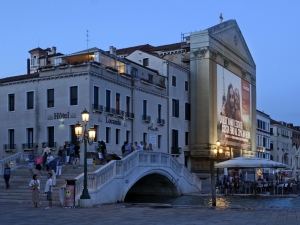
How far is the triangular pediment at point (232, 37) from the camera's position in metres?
52.3

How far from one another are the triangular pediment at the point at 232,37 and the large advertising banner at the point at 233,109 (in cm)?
294

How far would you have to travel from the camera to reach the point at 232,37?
57.0 metres

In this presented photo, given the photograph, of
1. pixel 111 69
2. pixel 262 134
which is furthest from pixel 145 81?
pixel 262 134

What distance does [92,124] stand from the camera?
3466 cm

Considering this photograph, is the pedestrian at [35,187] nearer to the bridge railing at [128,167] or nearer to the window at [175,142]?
the bridge railing at [128,167]

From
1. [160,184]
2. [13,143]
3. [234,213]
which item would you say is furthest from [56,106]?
[234,213]

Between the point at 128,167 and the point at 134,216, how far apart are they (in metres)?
9.56

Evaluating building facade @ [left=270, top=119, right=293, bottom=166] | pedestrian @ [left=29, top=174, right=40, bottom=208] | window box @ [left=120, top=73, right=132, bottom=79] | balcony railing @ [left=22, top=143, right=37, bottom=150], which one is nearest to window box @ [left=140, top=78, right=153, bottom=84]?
window box @ [left=120, top=73, right=132, bottom=79]

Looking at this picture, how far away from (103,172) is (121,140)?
45.0 feet

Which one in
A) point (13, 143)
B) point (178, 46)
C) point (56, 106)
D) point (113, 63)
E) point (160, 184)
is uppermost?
point (178, 46)

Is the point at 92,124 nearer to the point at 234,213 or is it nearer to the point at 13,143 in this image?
the point at 13,143

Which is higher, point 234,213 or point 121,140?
point 121,140

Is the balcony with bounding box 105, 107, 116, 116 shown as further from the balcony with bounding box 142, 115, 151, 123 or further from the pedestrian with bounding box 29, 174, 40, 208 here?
the pedestrian with bounding box 29, 174, 40, 208

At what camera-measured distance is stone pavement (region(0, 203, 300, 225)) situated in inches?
619
